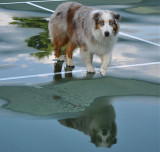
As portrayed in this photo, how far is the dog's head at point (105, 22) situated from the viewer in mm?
8641

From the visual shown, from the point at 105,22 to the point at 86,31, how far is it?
1.95ft

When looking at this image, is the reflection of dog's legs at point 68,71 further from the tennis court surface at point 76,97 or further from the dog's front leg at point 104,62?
the dog's front leg at point 104,62

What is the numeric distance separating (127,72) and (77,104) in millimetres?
2102

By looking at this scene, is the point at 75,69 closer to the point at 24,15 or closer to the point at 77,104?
the point at 77,104

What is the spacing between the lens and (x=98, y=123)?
273 inches

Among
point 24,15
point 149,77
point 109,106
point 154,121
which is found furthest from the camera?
point 24,15

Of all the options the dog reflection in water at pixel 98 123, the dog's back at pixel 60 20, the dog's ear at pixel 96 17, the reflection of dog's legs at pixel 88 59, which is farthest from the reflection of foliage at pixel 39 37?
the dog reflection in water at pixel 98 123

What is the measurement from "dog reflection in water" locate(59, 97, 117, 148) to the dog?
166 cm

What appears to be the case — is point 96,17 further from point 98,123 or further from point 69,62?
point 98,123

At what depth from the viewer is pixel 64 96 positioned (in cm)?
804

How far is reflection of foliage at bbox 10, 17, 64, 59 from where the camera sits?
10938 mm

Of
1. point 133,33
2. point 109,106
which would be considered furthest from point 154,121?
point 133,33

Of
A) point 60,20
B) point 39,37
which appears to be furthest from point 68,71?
point 39,37

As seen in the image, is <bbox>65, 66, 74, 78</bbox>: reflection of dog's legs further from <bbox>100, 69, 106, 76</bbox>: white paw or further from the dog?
<bbox>100, 69, 106, 76</bbox>: white paw
